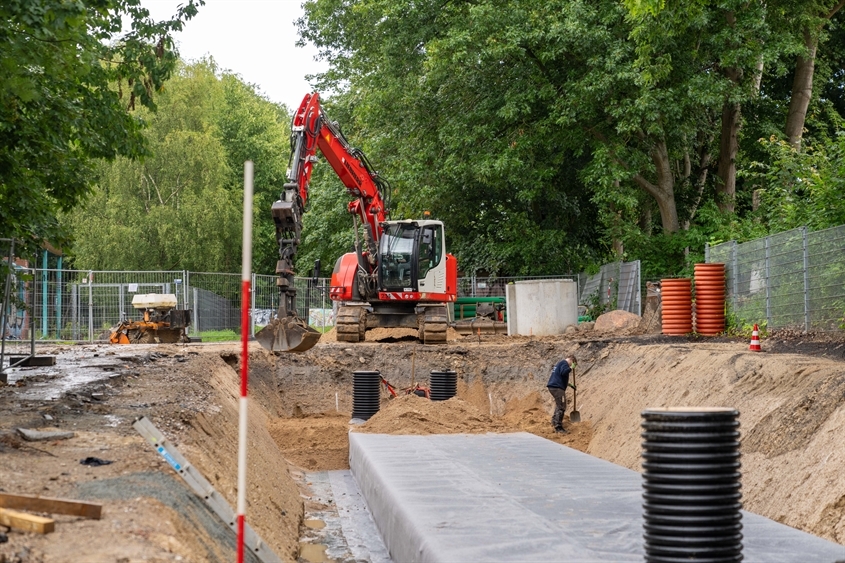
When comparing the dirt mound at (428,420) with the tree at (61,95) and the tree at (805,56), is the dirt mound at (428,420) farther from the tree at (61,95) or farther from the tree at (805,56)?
the tree at (805,56)

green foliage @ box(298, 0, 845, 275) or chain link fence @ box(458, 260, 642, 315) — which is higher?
green foliage @ box(298, 0, 845, 275)

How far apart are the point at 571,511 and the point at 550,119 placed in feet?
66.7

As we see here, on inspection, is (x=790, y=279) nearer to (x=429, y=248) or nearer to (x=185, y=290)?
(x=429, y=248)

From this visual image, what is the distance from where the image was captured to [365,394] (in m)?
18.6

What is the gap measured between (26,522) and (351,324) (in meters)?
19.6

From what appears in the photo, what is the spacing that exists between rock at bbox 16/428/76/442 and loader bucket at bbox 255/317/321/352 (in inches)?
287

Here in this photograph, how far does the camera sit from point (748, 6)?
2464 centimetres

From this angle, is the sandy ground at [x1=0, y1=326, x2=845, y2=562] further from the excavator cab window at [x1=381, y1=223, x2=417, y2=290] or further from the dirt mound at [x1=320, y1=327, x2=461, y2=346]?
the excavator cab window at [x1=381, y1=223, x2=417, y2=290]

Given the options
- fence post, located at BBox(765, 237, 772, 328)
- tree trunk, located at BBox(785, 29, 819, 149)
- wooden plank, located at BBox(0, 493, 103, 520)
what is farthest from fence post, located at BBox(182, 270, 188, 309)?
wooden plank, located at BBox(0, 493, 103, 520)

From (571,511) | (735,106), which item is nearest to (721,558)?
(571,511)

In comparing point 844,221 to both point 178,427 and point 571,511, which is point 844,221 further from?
point 178,427

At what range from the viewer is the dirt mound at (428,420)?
50.1ft

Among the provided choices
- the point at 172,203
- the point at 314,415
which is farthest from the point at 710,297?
the point at 172,203

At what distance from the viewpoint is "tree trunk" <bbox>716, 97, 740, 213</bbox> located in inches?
1139
